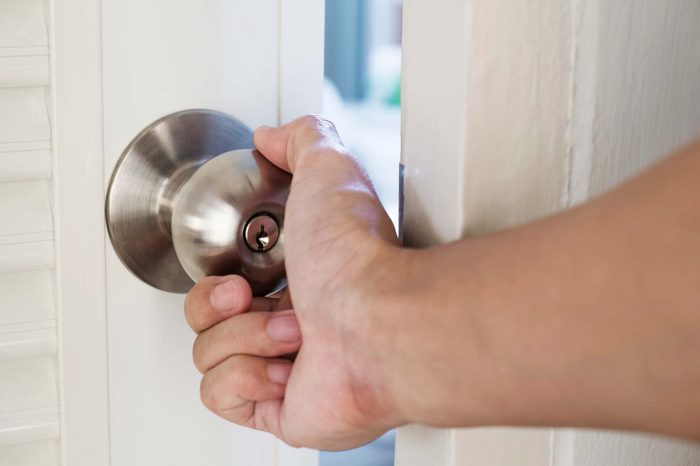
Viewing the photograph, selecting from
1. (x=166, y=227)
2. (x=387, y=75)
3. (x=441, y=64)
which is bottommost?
(x=387, y=75)

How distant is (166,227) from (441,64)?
184 millimetres

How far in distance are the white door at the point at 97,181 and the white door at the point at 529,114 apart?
0.11m

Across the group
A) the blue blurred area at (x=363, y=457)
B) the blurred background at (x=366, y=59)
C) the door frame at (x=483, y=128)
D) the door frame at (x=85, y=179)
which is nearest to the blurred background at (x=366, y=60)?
the blurred background at (x=366, y=59)

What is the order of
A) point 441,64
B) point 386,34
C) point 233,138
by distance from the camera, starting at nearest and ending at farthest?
point 441,64
point 233,138
point 386,34

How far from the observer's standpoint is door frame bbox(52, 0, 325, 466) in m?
0.46

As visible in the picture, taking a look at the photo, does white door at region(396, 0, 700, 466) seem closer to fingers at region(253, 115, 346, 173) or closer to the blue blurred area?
fingers at region(253, 115, 346, 173)

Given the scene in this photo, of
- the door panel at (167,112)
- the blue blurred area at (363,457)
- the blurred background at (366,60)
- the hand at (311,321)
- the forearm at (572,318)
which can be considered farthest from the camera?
the blurred background at (366,60)

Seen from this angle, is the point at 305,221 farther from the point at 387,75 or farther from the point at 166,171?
the point at 387,75

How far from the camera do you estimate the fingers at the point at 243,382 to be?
17.8 inches

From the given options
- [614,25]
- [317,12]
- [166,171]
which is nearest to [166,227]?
[166,171]

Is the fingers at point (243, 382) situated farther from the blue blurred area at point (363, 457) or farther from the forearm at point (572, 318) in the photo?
the blue blurred area at point (363, 457)

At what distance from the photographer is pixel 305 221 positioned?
406 millimetres

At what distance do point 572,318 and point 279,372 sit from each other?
202 mm

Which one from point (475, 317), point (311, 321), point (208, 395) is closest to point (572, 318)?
point (475, 317)
